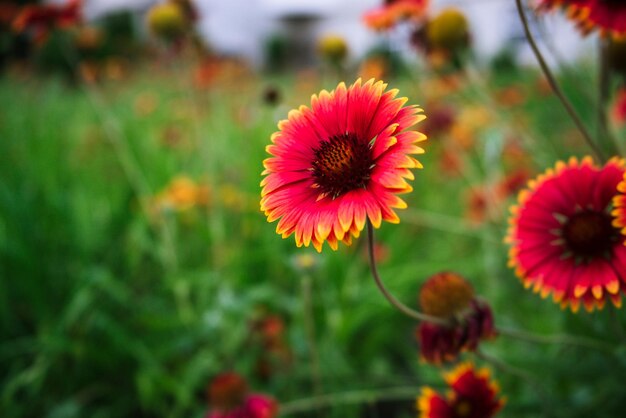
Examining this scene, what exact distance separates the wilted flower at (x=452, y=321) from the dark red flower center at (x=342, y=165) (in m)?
0.21

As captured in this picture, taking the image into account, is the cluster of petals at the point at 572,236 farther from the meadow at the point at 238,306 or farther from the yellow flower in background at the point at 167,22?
the yellow flower in background at the point at 167,22

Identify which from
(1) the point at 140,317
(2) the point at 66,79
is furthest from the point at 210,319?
(2) the point at 66,79

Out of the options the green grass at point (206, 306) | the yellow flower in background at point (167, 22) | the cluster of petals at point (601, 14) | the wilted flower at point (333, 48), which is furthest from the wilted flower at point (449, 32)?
the yellow flower in background at point (167, 22)

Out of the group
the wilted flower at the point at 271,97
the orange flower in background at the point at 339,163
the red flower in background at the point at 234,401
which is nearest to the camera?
the orange flower in background at the point at 339,163

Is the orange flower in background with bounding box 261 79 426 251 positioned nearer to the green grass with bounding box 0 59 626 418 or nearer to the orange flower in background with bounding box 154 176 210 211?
the green grass with bounding box 0 59 626 418

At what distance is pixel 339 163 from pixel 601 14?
40cm

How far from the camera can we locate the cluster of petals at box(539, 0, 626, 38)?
604 millimetres

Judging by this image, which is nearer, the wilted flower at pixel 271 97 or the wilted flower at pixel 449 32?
the wilted flower at pixel 449 32

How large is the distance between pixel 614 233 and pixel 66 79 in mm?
7234

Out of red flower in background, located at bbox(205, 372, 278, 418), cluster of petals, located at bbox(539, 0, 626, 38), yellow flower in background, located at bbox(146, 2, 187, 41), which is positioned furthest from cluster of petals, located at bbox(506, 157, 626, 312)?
yellow flower in background, located at bbox(146, 2, 187, 41)

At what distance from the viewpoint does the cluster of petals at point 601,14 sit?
1.98 ft

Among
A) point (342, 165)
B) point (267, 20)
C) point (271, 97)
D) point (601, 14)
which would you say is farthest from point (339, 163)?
point (267, 20)

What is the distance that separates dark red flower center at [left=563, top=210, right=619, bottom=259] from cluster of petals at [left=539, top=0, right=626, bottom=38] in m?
0.23

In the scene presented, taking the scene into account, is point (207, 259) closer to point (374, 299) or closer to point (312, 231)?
point (374, 299)
